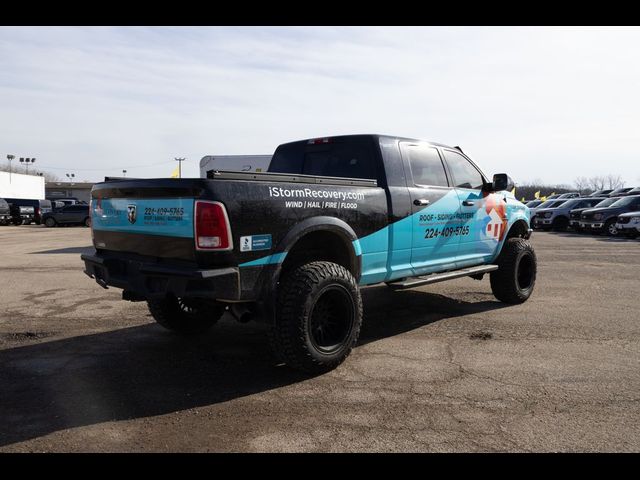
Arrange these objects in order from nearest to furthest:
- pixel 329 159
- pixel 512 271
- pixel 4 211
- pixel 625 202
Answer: pixel 329 159 → pixel 512 271 → pixel 625 202 → pixel 4 211

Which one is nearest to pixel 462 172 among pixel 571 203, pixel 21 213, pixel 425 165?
pixel 425 165

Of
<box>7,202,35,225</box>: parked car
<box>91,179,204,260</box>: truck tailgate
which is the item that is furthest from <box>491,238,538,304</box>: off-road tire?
<box>7,202,35,225</box>: parked car

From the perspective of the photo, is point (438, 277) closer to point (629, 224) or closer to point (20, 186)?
point (629, 224)

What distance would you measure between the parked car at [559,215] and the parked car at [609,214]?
3.34m

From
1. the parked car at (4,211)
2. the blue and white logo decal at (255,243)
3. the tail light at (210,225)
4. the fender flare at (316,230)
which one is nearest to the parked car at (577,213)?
the fender flare at (316,230)

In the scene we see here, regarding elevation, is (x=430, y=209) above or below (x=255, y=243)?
above

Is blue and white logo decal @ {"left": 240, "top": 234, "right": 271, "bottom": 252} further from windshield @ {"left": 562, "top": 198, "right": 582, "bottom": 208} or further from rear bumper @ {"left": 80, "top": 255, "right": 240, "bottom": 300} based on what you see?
windshield @ {"left": 562, "top": 198, "right": 582, "bottom": 208}

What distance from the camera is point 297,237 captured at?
396 cm

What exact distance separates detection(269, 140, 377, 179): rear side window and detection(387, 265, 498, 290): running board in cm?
115

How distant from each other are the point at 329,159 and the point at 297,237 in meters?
1.84

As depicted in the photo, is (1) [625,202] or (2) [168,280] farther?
(1) [625,202]

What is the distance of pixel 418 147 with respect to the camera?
551 cm

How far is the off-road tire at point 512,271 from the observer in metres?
6.66

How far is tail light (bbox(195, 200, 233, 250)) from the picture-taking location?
3.50 metres
